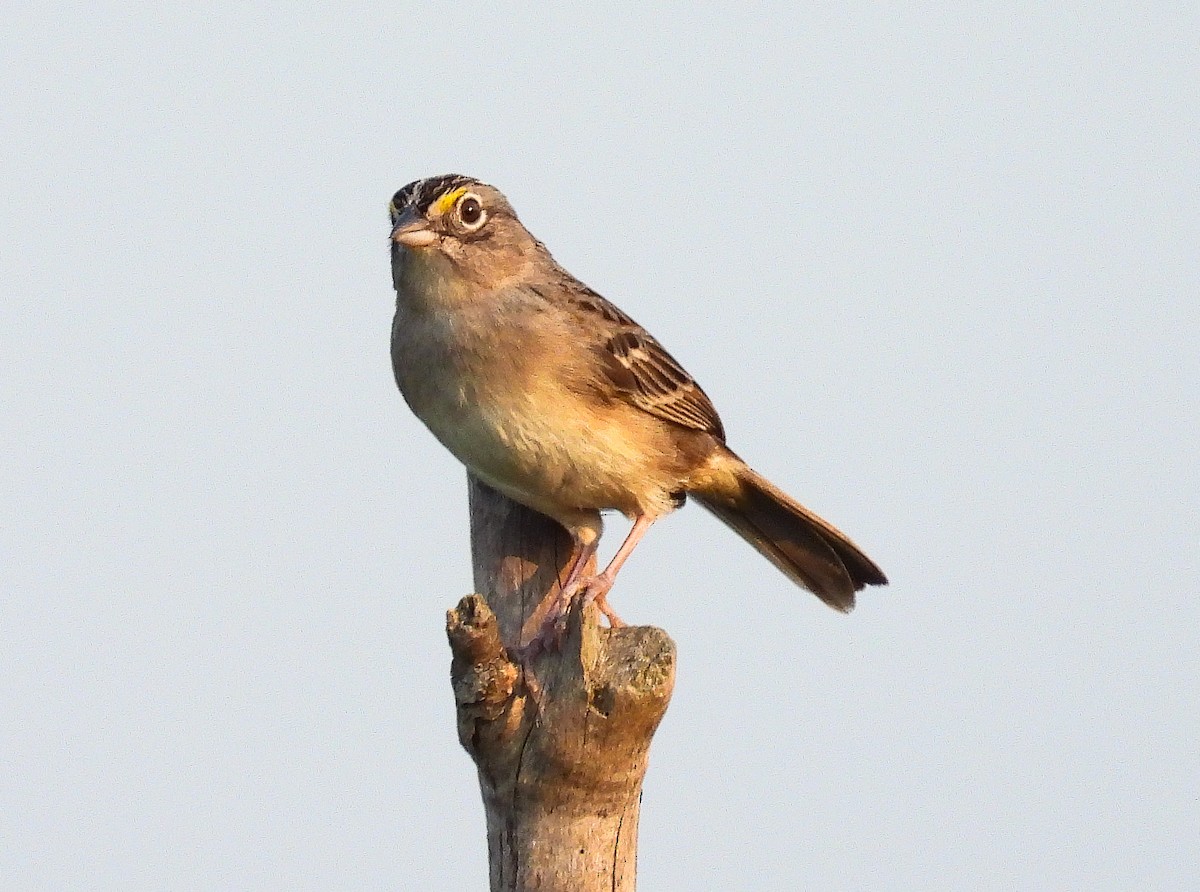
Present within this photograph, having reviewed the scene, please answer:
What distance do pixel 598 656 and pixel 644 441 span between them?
196 cm

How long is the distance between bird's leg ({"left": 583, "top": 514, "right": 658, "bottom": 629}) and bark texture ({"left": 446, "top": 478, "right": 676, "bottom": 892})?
1180 mm

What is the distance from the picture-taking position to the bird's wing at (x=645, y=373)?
8.36 m

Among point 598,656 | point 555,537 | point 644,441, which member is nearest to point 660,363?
point 644,441

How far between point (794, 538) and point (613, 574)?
54.9 inches

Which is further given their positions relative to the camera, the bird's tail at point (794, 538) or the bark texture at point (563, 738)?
the bird's tail at point (794, 538)

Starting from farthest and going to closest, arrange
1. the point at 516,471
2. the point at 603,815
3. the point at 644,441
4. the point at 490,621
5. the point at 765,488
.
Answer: the point at 765,488 < the point at 644,441 < the point at 516,471 < the point at 603,815 < the point at 490,621

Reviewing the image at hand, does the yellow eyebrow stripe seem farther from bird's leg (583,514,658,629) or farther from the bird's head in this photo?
bird's leg (583,514,658,629)

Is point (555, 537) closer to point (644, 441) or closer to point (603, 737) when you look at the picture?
point (644, 441)

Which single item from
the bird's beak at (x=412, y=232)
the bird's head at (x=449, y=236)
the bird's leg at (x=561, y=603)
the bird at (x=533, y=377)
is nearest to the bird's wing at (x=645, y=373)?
the bird at (x=533, y=377)

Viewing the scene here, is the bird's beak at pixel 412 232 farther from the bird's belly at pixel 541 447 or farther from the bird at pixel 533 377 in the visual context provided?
the bird's belly at pixel 541 447

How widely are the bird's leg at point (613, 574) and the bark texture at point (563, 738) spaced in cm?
118

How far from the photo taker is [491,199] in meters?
8.34

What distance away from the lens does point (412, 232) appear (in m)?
7.86

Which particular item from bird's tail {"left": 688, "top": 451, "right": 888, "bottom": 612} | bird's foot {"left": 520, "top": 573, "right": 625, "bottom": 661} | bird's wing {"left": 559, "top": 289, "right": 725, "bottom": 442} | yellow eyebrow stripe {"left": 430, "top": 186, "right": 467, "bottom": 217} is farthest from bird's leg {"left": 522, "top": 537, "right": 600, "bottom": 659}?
yellow eyebrow stripe {"left": 430, "top": 186, "right": 467, "bottom": 217}
